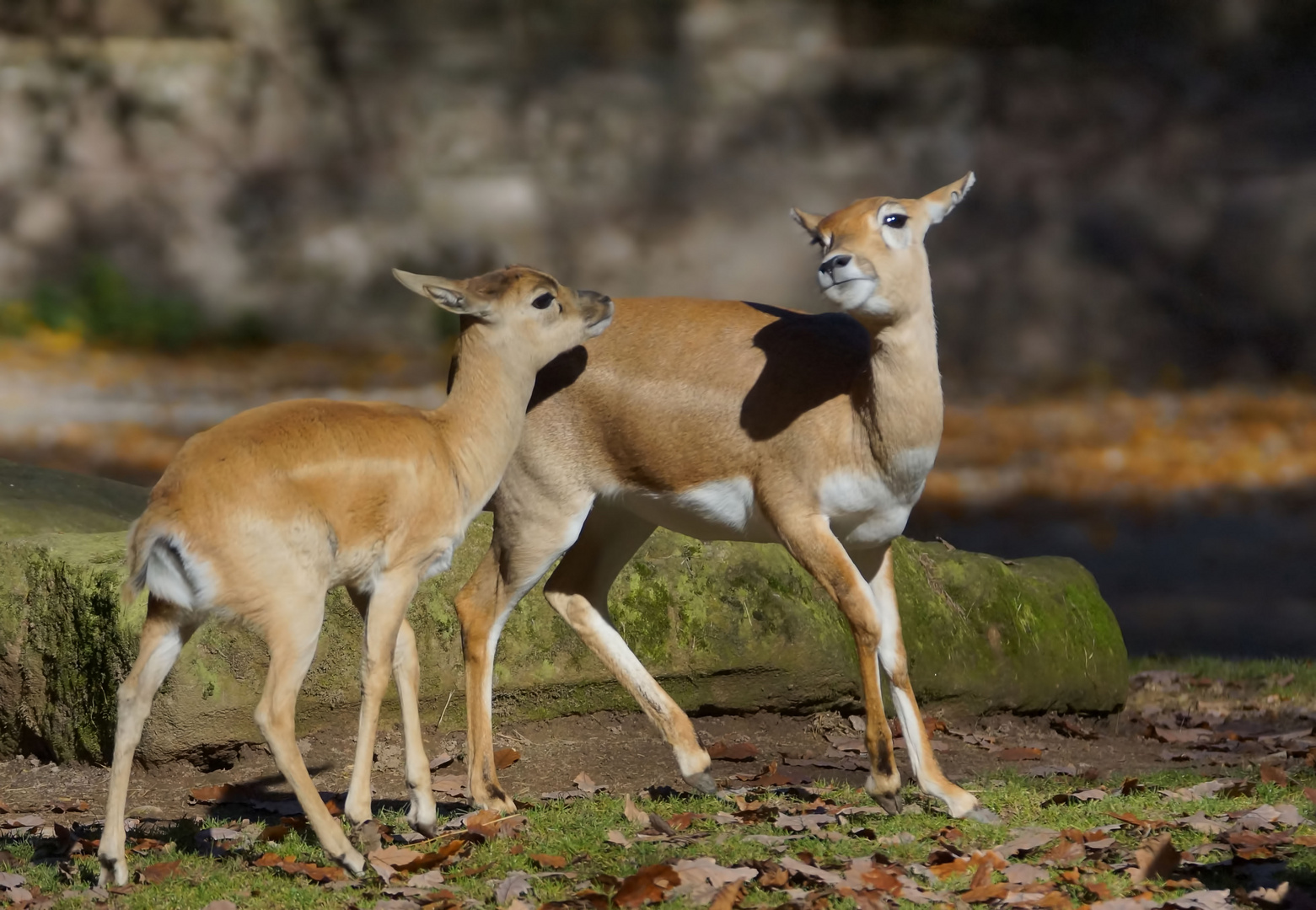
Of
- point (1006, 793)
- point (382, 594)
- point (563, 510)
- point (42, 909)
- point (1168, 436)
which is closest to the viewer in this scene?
point (42, 909)

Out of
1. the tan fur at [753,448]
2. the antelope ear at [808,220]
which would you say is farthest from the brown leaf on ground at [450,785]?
the antelope ear at [808,220]

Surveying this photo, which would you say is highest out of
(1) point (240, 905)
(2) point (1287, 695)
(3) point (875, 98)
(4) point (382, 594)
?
(3) point (875, 98)

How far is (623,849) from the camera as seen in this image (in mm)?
4520

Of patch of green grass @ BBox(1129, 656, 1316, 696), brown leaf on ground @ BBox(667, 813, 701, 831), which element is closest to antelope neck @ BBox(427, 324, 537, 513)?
brown leaf on ground @ BBox(667, 813, 701, 831)

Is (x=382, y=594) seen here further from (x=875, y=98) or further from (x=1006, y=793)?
(x=875, y=98)

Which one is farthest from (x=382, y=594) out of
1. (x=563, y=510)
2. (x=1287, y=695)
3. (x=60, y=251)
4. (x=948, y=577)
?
(x=60, y=251)

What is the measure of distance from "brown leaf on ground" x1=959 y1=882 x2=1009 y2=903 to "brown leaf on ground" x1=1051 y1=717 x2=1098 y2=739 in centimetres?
320

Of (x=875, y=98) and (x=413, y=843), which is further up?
(x=875, y=98)

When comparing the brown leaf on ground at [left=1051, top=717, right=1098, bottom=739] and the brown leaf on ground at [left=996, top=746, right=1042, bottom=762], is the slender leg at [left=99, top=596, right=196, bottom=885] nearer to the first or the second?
the brown leaf on ground at [left=996, top=746, right=1042, bottom=762]

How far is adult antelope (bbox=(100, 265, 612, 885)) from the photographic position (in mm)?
4277

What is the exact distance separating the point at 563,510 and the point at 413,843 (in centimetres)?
136

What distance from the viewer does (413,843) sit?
185 inches

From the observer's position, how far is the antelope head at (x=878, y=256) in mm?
4816

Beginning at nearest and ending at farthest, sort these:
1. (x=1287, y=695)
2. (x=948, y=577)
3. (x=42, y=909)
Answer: (x=42, y=909), (x=948, y=577), (x=1287, y=695)
